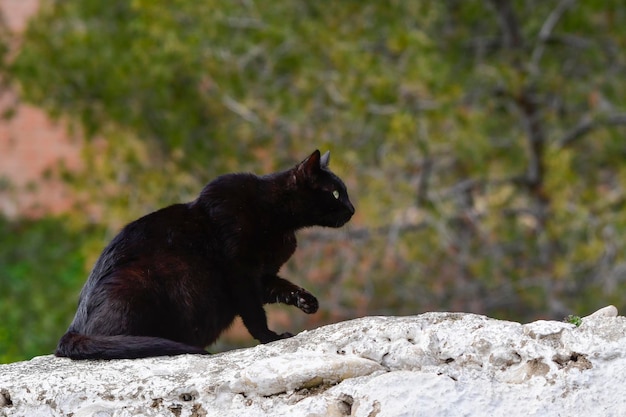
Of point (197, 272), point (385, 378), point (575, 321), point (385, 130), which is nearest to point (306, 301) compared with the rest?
point (197, 272)

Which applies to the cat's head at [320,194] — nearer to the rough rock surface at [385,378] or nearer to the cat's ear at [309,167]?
the cat's ear at [309,167]

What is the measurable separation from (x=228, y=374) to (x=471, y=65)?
6.30m

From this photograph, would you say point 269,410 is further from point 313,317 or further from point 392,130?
point 313,317

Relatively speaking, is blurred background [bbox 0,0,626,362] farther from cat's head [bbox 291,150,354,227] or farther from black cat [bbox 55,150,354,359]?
black cat [bbox 55,150,354,359]

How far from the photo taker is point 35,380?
3342mm

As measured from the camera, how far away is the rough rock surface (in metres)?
3.09

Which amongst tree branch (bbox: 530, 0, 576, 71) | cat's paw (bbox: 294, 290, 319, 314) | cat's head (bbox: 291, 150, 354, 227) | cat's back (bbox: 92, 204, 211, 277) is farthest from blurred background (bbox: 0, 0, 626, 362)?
cat's back (bbox: 92, 204, 211, 277)

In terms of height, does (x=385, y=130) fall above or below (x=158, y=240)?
above

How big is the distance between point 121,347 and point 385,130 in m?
5.26

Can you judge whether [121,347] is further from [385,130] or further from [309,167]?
[385,130]

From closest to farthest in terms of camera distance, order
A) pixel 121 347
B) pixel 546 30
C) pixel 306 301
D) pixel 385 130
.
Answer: pixel 121 347 < pixel 306 301 < pixel 385 130 < pixel 546 30

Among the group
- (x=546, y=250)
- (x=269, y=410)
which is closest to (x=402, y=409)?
(x=269, y=410)

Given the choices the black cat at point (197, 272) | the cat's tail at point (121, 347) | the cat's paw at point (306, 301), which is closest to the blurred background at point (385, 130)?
the black cat at point (197, 272)

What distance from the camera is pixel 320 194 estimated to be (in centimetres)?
456
